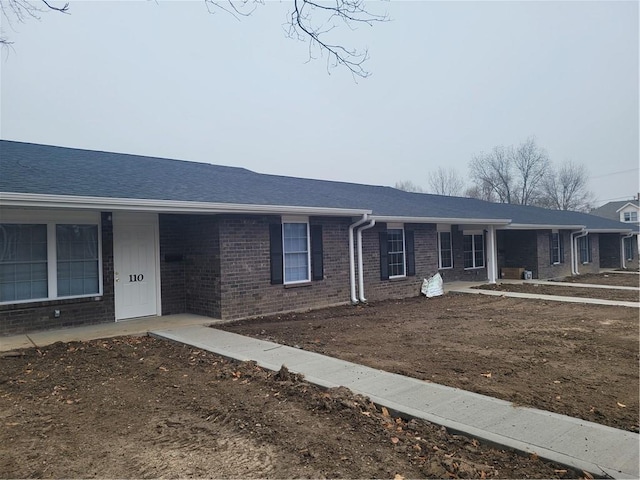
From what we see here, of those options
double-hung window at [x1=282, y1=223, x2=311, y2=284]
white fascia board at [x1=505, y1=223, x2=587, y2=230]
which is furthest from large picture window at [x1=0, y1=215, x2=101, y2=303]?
white fascia board at [x1=505, y1=223, x2=587, y2=230]

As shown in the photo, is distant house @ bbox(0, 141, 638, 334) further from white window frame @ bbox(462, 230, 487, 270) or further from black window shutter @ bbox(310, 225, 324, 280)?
white window frame @ bbox(462, 230, 487, 270)

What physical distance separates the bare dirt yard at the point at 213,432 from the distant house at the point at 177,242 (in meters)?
2.90

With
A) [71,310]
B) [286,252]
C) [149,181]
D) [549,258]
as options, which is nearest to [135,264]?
[71,310]

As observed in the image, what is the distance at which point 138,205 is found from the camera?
810 cm

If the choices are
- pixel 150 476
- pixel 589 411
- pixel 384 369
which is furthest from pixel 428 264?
pixel 150 476

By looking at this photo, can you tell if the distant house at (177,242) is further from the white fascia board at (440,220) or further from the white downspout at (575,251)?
the white downspout at (575,251)

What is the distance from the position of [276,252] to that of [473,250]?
11387 mm

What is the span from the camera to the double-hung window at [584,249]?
24763 mm

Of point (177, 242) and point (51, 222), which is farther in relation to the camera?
point (177, 242)

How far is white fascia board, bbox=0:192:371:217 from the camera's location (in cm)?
687

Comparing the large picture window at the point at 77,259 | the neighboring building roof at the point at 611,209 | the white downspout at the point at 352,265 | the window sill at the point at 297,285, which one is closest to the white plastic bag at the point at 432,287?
the white downspout at the point at 352,265

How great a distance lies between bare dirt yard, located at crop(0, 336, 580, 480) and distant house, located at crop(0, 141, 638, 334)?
2904 mm

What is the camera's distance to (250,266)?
1017 cm

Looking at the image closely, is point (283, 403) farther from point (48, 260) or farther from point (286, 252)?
point (286, 252)
